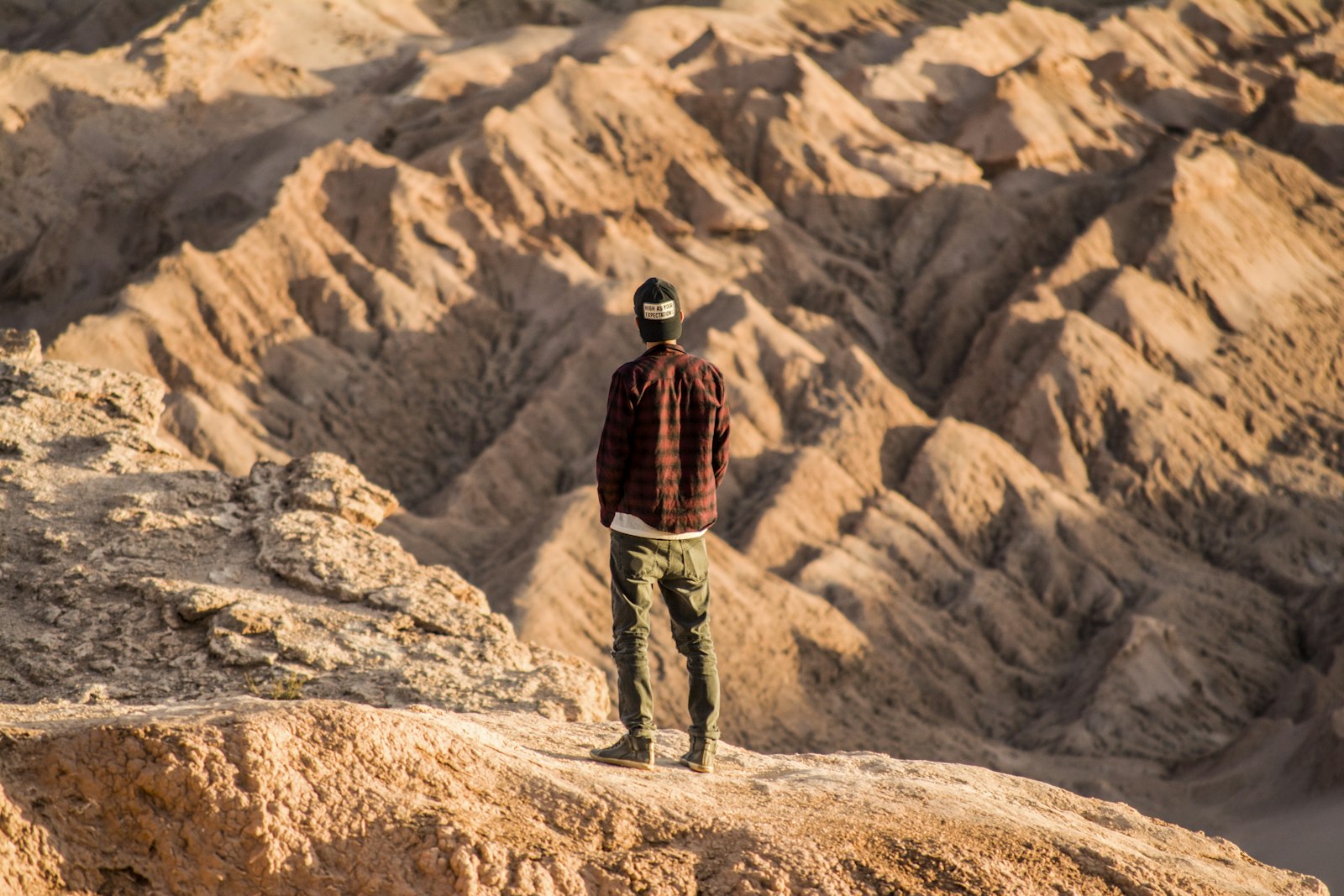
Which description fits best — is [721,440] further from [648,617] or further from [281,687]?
[281,687]

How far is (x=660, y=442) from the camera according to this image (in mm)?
5461

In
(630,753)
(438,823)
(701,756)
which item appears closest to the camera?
(438,823)

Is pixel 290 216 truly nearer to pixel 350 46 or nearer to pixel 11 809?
pixel 350 46

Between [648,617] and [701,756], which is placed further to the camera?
[701,756]

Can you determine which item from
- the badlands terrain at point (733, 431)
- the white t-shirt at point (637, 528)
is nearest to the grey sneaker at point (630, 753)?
the badlands terrain at point (733, 431)

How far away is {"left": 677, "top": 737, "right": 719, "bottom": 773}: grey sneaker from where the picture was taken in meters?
5.70

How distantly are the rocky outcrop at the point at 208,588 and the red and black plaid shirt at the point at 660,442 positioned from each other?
2189 mm

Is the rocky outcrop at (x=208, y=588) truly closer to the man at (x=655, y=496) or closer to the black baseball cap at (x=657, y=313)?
the man at (x=655, y=496)

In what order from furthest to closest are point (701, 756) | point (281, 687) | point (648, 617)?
point (281, 687), point (701, 756), point (648, 617)

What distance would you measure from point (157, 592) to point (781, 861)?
4096 mm

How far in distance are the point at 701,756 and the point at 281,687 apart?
2341 mm

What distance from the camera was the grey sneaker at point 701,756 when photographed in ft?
18.7

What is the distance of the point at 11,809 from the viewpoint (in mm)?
4113

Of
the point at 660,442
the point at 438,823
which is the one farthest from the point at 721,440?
the point at 438,823
